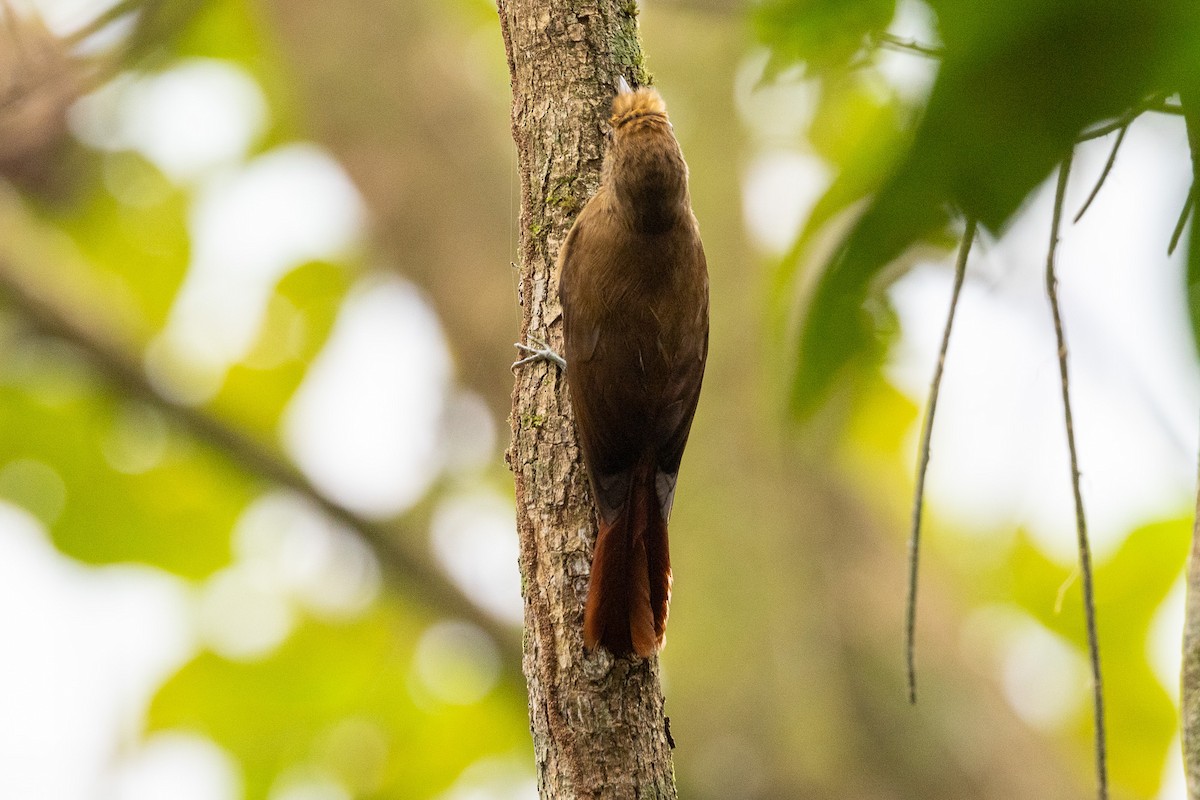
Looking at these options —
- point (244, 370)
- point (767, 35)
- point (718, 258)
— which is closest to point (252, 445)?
point (244, 370)

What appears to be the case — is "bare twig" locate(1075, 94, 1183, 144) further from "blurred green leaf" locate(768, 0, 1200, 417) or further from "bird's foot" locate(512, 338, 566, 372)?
"bird's foot" locate(512, 338, 566, 372)

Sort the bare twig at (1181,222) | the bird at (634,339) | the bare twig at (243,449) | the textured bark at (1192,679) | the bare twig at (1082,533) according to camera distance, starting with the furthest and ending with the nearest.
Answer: the bare twig at (243,449), the bird at (634,339), the textured bark at (1192,679), the bare twig at (1082,533), the bare twig at (1181,222)

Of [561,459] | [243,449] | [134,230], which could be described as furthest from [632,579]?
[134,230]

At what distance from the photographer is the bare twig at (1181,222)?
0.43 meters

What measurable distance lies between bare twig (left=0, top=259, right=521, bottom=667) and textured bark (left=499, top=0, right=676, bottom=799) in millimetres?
2552

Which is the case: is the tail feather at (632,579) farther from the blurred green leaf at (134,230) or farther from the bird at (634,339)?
the blurred green leaf at (134,230)

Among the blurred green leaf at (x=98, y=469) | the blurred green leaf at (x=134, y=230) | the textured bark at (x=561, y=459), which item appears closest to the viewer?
the textured bark at (x=561, y=459)

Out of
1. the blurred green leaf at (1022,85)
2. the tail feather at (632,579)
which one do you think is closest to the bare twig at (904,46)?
the blurred green leaf at (1022,85)

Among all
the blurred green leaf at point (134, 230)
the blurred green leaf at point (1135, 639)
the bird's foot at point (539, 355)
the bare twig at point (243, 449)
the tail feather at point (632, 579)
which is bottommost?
the tail feather at point (632, 579)

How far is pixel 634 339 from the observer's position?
2922mm

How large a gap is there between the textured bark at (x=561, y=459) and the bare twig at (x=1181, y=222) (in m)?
2.02

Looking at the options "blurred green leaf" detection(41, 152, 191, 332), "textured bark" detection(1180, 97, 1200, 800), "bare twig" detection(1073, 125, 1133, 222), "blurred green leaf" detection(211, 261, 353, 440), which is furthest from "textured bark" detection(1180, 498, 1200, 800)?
"blurred green leaf" detection(41, 152, 191, 332)

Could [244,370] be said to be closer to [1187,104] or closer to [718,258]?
[718,258]

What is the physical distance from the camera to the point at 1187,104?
449 millimetres
